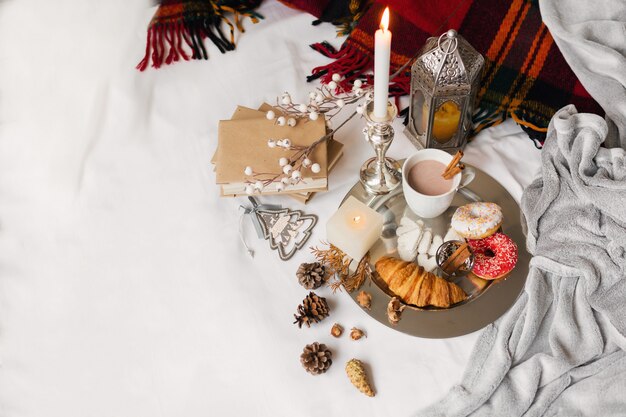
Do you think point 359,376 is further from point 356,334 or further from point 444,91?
point 444,91

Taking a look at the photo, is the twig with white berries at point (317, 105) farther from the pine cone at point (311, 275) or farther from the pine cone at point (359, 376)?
the pine cone at point (359, 376)

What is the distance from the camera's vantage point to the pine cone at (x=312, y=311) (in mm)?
753

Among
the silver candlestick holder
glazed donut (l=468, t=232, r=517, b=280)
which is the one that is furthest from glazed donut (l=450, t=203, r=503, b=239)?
the silver candlestick holder

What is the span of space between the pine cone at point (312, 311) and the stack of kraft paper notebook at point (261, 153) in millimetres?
159

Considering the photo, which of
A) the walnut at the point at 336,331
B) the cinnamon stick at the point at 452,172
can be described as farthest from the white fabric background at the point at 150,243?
the cinnamon stick at the point at 452,172

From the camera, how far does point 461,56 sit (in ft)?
2.50

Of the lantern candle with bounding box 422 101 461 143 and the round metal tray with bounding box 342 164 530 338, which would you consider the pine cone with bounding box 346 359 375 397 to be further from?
the lantern candle with bounding box 422 101 461 143

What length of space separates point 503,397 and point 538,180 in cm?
30

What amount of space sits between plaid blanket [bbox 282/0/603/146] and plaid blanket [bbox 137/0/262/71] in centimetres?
26

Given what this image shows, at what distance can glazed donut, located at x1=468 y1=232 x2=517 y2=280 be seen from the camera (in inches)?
29.4

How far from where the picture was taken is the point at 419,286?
0.74 meters

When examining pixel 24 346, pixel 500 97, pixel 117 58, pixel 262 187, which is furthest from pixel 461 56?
pixel 24 346

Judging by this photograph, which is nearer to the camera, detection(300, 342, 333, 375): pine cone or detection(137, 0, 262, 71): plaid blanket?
detection(300, 342, 333, 375): pine cone

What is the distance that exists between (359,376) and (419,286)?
0.44 ft
